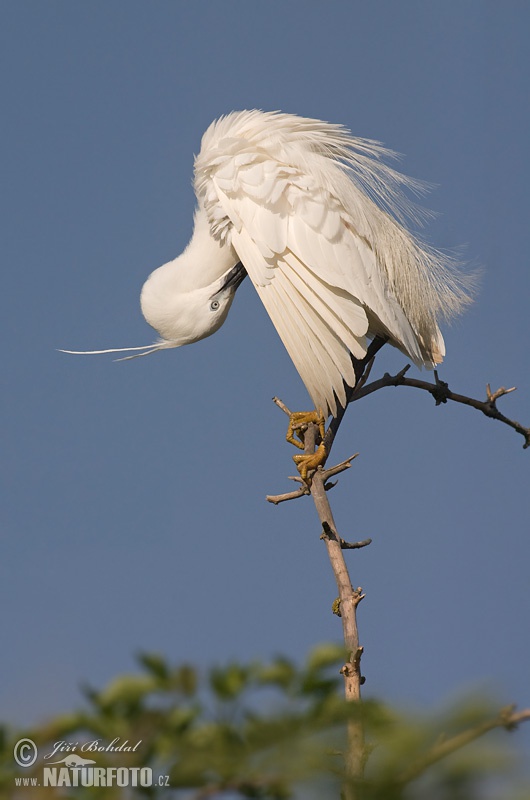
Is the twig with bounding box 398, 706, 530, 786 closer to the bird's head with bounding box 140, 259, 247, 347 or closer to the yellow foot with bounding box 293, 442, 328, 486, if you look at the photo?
the yellow foot with bounding box 293, 442, 328, 486

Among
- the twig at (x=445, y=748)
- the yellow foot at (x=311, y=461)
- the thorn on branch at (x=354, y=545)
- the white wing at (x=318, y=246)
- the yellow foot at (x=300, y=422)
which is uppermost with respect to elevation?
the white wing at (x=318, y=246)

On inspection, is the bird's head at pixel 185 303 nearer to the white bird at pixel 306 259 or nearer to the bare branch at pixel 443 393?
the white bird at pixel 306 259

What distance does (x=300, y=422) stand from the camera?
4.09m

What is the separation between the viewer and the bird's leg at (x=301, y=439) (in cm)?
371

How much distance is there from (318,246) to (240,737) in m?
3.59

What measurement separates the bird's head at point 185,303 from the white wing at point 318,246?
0.27 meters

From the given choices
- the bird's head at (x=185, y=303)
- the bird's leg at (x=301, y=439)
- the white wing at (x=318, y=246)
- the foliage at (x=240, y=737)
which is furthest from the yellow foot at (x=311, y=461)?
the foliage at (x=240, y=737)

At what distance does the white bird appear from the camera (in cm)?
427

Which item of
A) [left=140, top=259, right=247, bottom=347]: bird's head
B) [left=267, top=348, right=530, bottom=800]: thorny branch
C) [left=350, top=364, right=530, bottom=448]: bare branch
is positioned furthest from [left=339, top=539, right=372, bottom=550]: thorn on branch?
[left=140, top=259, right=247, bottom=347]: bird's head

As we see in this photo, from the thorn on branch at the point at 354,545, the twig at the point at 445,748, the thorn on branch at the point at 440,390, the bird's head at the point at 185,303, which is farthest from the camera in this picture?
the bird's head at the point at 185,303

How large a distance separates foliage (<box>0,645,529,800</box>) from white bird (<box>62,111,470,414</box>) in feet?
10.1

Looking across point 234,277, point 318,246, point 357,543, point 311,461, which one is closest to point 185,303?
point 234,277

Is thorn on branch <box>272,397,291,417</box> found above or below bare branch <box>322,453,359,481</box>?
above

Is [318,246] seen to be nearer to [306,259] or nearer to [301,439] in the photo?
[306,259]
